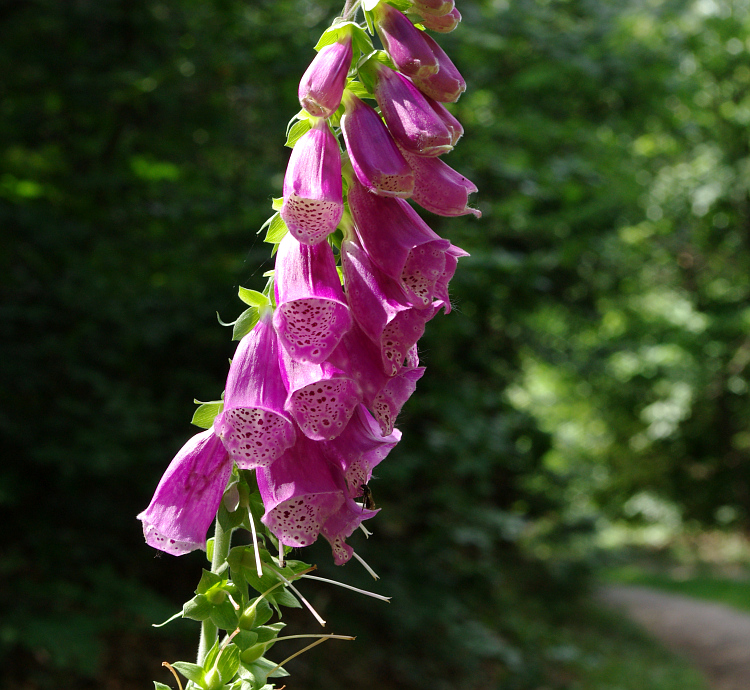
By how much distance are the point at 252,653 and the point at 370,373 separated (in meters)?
0.37

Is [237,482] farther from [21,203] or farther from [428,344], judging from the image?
[428,344]

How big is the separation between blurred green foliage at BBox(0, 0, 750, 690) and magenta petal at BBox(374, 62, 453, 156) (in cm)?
218

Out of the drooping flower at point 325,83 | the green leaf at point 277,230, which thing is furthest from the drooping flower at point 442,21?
the green leaf at point 277,230

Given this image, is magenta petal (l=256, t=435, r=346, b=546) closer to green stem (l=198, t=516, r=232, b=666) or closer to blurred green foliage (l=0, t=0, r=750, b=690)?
green stem (l=198, t=516, r=232, b=666)

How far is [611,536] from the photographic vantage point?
24.3 metres

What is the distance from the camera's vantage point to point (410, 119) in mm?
958

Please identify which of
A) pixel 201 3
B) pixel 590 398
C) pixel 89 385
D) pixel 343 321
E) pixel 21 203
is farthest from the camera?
pixel 590 398

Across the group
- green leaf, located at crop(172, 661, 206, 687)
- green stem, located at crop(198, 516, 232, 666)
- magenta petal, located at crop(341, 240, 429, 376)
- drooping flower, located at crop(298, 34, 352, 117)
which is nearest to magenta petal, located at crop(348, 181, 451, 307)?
magenta petal, located at crop(341, 240, 429, 376)

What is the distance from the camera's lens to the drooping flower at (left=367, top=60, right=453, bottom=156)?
95cm

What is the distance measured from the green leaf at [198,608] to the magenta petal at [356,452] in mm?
221

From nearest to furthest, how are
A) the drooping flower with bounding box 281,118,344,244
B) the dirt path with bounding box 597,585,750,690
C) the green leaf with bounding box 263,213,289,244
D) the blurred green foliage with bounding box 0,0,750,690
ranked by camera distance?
the drooping flower with bounding box 281,118,344,244, the green leaf with bounding box 263,213,289,244, the blurred green foliage with bounding box 0,0,750,690, the dirt path with bounding box 597,585,750,690

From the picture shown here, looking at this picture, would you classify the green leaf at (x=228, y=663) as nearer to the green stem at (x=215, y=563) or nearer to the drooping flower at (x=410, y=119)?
the green stem at (x=215, y=563)

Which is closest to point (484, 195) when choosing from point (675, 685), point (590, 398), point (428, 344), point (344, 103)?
point (428, 344)

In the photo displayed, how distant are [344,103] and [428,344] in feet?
15.1
